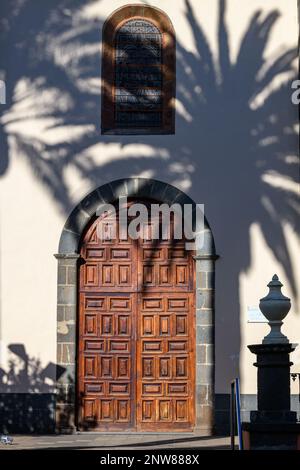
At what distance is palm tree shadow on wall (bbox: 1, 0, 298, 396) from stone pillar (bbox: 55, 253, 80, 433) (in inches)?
37.0

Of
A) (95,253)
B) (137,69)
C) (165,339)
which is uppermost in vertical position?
(137,69)

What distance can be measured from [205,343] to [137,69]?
14.6 feet

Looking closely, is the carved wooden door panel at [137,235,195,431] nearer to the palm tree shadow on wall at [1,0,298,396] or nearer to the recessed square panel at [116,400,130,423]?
the recessed square panel at [116,400,130,423]

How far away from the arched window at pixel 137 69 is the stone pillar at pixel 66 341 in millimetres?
→ 2321

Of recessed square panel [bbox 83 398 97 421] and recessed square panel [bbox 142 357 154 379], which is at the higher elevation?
recessed square panel [bbox 142 357 154 379]

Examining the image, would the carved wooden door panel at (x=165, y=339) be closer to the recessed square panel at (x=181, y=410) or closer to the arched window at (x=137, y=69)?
the recessed square panel at (x=181, y=410)

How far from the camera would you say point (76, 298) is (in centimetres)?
1770

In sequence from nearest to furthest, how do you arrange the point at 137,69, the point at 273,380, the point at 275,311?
the point at 273,380, the point at 275,311, the point at 137,69

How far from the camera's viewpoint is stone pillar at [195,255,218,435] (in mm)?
17328

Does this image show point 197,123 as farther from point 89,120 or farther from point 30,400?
point 30,400

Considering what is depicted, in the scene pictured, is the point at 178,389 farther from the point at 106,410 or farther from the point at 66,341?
the point at 66,341

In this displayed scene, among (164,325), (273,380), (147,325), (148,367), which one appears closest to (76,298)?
(147,325)

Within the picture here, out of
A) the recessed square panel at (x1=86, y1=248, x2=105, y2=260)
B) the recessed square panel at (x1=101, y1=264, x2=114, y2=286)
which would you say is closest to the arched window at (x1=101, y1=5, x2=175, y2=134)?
the recessed square panel at (x1=86, y1=248, x2=105, y2=260)
